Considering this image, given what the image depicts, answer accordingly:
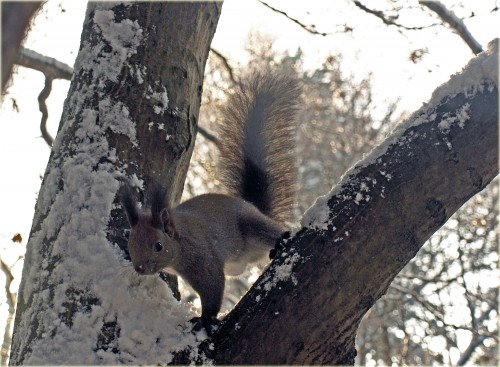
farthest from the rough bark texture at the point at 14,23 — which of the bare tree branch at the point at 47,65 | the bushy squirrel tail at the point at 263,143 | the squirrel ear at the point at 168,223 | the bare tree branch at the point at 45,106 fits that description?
the bare tree branch at the point at 45,106

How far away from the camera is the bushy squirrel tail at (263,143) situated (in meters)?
2.96

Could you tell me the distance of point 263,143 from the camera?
3121 mm

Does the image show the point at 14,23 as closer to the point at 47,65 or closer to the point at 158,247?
the point at 158,247

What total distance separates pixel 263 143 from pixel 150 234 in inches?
39.1

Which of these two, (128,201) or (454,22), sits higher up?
(454,22)

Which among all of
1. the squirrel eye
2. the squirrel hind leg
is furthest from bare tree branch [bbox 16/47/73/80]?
the squirrel eye

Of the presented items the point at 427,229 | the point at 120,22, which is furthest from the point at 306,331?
the point at 120,22

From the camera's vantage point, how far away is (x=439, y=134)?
1853mm

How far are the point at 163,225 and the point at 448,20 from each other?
169 centimetres

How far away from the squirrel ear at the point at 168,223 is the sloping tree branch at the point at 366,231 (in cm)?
66

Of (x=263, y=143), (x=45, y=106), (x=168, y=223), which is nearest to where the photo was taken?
(x=168, y=223)

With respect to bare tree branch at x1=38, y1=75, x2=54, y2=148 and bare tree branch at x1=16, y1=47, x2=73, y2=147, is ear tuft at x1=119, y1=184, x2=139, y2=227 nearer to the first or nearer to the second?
bare tree branch at x1=16, y1=47, x2=73, y2=147

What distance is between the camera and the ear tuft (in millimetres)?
2021

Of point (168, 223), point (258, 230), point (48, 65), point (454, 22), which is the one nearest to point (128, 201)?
point (168, 223)
